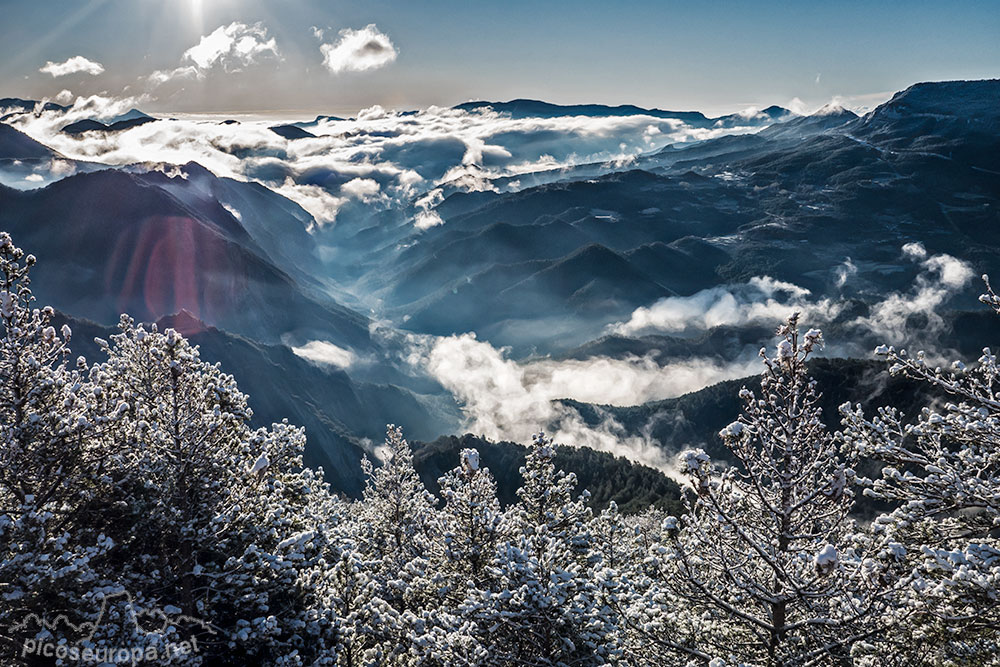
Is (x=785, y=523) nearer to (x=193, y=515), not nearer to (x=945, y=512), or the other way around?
(x=945, y=512)

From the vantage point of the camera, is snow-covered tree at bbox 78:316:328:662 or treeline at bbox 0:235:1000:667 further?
snow-covered tree at bbox 78:316:328:662

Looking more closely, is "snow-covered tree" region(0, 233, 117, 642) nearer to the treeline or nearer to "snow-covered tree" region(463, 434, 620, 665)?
the treeline

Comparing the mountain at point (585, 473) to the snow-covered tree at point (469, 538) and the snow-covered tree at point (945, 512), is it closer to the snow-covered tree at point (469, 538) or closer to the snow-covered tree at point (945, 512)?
the snow-covered tree at point (469, 538)

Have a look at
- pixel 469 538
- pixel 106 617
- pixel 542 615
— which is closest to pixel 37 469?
pixel 106 617

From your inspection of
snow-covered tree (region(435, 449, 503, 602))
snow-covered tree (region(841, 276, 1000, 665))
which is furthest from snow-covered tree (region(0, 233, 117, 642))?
snow-covered tree (region(841, 276, 1000, 665))

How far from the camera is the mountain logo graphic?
1372 cm

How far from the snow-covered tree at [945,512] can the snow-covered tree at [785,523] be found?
3.18 ft

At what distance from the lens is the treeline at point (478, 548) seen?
11.8 meters

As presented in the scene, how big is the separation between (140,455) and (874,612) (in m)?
19.0

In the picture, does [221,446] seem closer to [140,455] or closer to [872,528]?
[140,455]

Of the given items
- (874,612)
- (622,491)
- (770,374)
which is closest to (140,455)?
(770,374)

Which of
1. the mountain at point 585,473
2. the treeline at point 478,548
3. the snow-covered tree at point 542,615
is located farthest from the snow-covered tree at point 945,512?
the mountain at point 585,473

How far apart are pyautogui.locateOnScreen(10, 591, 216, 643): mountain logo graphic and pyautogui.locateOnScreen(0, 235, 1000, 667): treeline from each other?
8 centimetres

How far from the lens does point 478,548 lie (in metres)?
20.0
